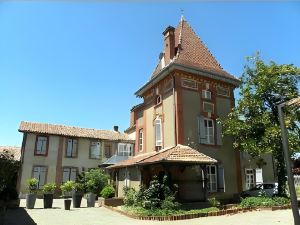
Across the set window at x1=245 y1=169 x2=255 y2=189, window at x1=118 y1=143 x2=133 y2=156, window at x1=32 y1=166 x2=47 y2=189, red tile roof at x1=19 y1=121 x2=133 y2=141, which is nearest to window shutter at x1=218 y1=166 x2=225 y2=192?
window at x1=245 y1=169 x2=255 y2=189

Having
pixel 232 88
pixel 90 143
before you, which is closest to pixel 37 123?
pixel 90 143

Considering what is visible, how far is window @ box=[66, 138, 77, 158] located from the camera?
32.6m

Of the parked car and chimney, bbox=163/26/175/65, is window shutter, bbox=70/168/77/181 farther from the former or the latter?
the parked car

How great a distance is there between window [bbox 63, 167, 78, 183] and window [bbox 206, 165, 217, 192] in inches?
728

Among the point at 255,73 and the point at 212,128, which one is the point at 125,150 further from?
the point at 255,73

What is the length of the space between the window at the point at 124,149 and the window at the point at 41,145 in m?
8.01

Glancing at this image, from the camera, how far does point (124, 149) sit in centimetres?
3238

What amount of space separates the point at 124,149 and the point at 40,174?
30.4 feet

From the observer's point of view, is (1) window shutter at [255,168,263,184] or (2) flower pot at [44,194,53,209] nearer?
(2) flower pot at [44,194,53,209]

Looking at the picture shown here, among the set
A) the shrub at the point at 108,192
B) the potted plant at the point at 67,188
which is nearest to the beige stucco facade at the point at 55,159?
the shrub at the point at 108,192

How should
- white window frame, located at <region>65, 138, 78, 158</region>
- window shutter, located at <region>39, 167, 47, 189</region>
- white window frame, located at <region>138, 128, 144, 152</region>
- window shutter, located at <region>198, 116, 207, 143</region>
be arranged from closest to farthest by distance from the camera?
1. window shutter, located at <region>198, 116, 207, 143</region>
2. white window frame, located at <region>138, 128, 144, 152</region>
3. window shutter, located at <region>39, 167, 47, 189</region>
4. white window frame, located at <region>65, 138, 78, 158</region>

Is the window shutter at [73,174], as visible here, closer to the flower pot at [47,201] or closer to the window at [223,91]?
the flower pot at [47,201]

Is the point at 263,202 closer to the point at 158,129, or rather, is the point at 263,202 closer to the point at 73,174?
the point at 158,129

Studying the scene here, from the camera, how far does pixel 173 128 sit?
18875 millimetres
